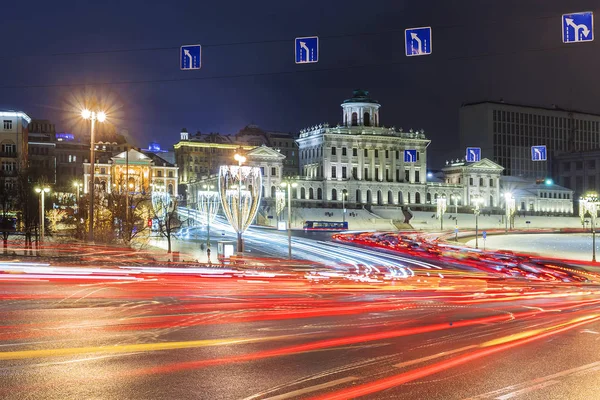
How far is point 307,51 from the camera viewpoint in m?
28.5

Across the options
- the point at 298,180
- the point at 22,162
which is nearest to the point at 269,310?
the point at 22,162

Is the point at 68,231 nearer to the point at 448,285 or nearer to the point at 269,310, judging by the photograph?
the point at 448,285

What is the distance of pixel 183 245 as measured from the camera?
68.5 metres

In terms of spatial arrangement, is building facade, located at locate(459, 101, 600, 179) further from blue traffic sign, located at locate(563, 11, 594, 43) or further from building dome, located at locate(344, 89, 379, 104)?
blue traffic sign, located at locate(563, 11, 594, 43)

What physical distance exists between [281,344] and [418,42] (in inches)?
569

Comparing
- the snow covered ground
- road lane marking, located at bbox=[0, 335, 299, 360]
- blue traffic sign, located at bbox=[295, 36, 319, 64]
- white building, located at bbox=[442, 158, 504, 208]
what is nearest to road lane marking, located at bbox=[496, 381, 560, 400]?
road lane marking, located at bbox=[0, 335, 299, 360]

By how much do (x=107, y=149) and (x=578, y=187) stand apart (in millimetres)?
107248

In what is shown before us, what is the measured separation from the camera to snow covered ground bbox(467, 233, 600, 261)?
7025cm

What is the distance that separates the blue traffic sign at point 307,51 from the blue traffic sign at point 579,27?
28.8 ft

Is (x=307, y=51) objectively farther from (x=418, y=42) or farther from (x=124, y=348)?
(x=124, y=348)

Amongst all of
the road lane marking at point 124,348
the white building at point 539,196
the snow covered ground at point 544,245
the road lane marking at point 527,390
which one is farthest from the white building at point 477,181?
the road lane marking at point 527,390

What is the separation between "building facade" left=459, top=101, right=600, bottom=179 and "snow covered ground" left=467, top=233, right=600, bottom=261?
3148 inches

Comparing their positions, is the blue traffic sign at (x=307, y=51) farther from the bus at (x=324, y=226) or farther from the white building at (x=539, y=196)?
the white building at (x=539, y=196)

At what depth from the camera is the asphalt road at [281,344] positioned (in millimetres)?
11812
